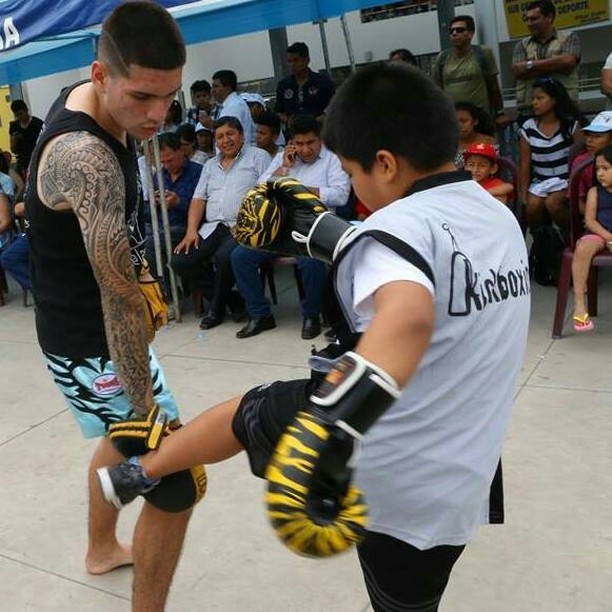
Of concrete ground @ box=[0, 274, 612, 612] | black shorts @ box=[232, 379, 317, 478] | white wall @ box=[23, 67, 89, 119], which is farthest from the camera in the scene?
white wall @ box=[23, 67, 89, 119]

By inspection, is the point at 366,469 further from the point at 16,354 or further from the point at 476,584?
the point at 16,354

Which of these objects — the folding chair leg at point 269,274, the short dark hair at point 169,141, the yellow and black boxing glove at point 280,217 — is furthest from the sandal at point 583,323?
the short dark hair at point 169,141

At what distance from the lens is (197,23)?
324 inches

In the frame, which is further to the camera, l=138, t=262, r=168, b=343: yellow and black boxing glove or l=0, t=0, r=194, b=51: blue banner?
l=0, t=0, r=194, b=51: blue banner

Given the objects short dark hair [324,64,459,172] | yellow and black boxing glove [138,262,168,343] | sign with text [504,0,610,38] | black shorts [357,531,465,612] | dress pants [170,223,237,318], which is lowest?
dress pants [170,223,237,318]

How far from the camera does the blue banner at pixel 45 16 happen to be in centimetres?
476

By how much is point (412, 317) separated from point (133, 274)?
3.27ft

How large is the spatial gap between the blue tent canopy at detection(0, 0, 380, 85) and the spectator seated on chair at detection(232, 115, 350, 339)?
113 centimetres

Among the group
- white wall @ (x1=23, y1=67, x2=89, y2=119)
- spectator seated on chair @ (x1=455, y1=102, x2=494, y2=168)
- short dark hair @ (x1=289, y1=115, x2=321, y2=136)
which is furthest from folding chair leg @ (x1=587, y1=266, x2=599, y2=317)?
white wall @ (x1=23, y1=67, x2=89, y2=119)

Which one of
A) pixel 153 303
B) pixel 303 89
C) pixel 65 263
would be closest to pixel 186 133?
pixel 303 89

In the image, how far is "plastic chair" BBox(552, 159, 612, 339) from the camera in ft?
14.6

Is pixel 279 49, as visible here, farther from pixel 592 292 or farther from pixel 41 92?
pixel 41 92

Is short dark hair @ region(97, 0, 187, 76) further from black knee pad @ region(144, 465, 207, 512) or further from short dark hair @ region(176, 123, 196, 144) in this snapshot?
short dark hair @ region(176, 123, 196, 144)

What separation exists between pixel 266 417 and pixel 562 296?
10.5 ft
